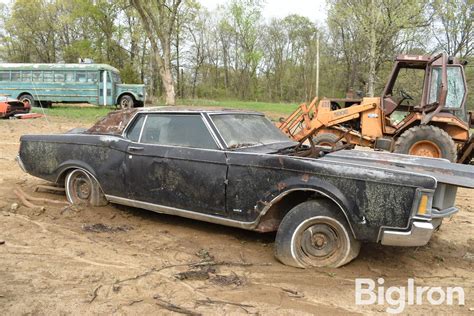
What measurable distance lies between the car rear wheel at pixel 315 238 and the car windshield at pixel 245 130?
1.13 metres

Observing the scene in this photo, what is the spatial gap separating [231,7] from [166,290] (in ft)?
170

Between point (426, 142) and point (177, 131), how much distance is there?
6.22 metres

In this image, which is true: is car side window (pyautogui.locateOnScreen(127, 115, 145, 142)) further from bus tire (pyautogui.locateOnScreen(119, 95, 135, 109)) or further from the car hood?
bus tire (pyautogui.locateOnScreen(119, 95, 135, 109))

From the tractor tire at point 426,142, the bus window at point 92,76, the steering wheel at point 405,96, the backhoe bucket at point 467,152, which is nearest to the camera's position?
the tractor tire at point 426,142

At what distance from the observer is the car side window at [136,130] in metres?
5.26

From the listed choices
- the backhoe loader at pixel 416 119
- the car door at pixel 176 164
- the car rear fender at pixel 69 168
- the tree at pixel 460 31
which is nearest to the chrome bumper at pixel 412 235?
the car door at pixel 176 164

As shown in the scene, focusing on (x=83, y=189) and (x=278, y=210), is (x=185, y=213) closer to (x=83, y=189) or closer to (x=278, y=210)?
(x=278, y=210)

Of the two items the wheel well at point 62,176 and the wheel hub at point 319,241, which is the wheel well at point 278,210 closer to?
the wheel hub at point 319,241

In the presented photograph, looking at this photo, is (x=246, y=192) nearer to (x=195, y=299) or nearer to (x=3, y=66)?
(x=195, y=299)

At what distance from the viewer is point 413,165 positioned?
4.35 metres

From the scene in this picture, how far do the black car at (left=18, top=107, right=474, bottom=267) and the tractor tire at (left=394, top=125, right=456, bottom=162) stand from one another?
174 inches

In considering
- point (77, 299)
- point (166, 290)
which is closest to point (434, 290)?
point (166, 290)

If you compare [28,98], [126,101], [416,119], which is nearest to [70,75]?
[28,98]

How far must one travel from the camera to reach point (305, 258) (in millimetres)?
4004
